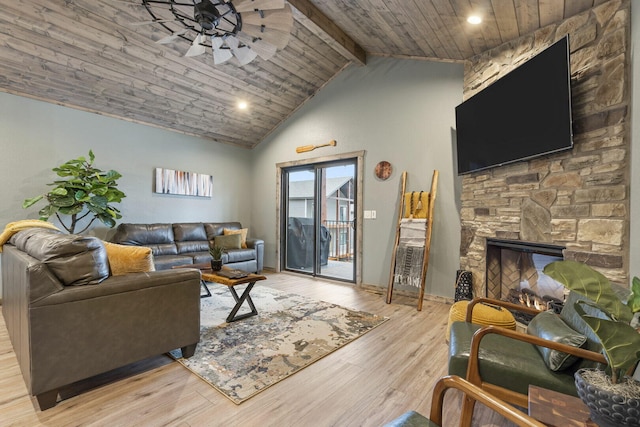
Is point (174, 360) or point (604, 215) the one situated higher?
point (604, 215)

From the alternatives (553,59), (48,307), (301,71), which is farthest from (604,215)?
(301,71)

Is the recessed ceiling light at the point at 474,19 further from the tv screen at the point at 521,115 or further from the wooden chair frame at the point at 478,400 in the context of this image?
the wooden chair frame at the point at 478,400

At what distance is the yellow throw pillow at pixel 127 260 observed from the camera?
2.06m

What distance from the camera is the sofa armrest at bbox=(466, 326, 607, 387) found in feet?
4.12

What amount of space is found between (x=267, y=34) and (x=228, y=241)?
358 cm

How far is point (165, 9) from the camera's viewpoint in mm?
2279

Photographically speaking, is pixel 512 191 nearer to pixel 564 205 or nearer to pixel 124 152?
pixel 564 205

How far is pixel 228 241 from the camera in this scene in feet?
17.0

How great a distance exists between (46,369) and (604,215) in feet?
12.1

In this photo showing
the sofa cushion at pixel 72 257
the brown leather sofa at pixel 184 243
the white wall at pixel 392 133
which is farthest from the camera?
the brown leather sofa at pixel 184 243

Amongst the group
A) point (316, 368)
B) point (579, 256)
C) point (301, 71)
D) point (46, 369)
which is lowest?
point (316, 368)

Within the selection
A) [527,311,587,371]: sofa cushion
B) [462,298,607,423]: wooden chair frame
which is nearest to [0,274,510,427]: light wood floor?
[462,298,607,423]: wooden chair frame

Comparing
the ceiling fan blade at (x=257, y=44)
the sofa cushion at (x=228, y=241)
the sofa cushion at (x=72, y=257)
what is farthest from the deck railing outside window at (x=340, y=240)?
the sofa cushion at (x=72, y=257)

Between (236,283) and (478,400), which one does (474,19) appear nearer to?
(478,400)
